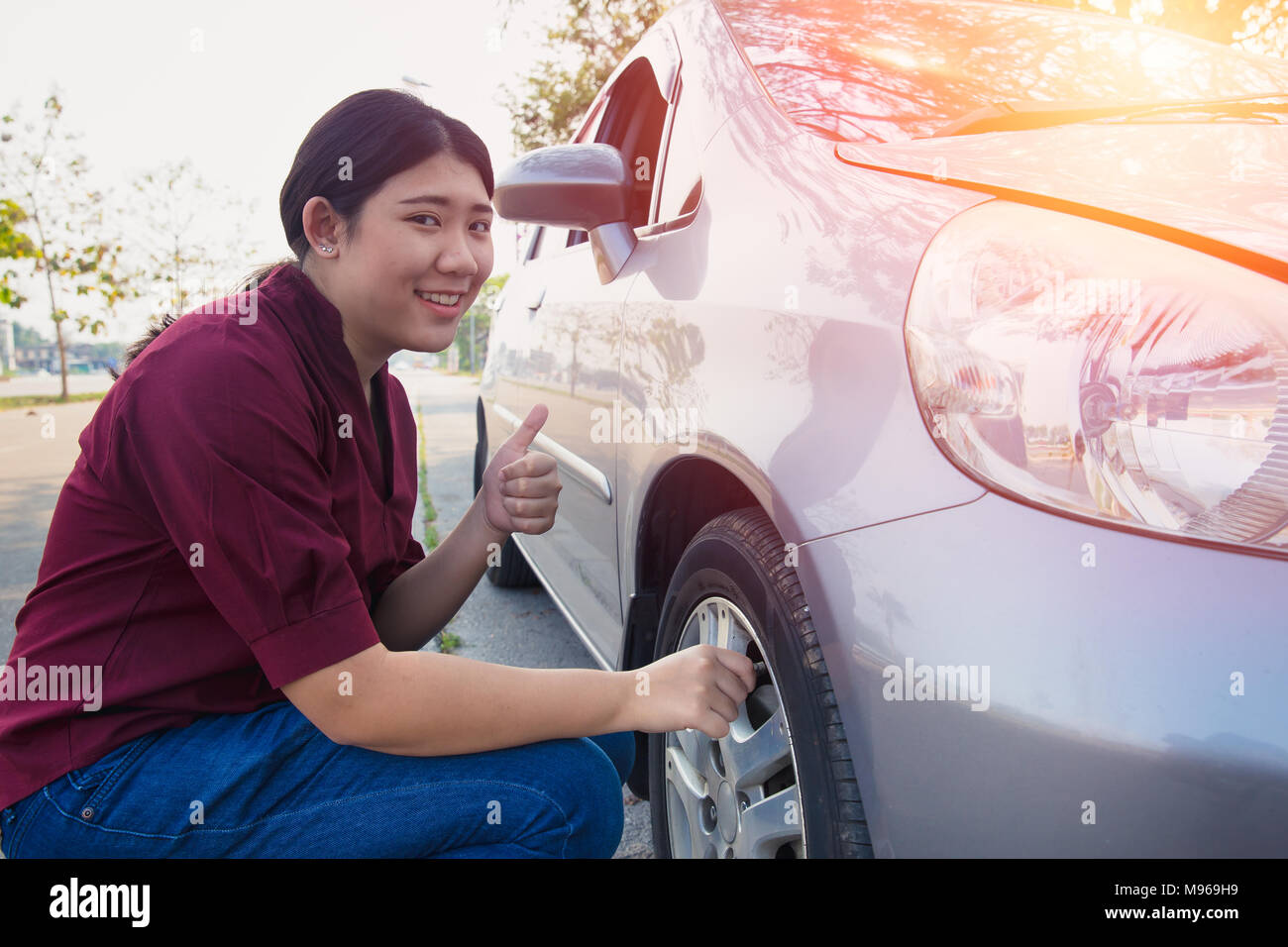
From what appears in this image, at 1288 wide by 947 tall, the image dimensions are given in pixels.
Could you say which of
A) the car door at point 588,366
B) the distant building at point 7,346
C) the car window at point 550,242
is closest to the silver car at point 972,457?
the car door at point 588,366

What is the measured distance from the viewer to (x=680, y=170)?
1845 millimetres

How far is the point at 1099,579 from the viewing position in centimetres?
83

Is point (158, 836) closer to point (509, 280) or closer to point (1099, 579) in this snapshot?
point (1099, 579)

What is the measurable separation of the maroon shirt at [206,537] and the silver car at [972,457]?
1.75ft

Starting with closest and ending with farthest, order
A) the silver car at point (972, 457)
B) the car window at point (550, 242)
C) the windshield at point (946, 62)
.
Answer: the silver car at point (972, 457) < the windshield at point (946, 62) < the car window at point (550, 242)

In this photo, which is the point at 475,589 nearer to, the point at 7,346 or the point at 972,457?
the point at 972,457

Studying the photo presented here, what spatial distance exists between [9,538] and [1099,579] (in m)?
5.54

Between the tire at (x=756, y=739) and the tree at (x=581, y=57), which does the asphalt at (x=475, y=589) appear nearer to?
the tire at (x=756, y=739)

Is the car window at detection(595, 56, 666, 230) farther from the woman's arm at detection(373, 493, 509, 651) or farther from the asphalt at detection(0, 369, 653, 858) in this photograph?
the asphalt at detection(0, 369, 653, 858)

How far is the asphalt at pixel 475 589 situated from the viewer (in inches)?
123

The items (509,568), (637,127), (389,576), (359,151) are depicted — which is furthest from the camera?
(509,568)

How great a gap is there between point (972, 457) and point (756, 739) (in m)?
0.56

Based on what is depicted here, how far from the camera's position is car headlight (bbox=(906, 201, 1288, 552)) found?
2.76 feet

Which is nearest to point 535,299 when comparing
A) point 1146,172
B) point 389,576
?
point 389,576
